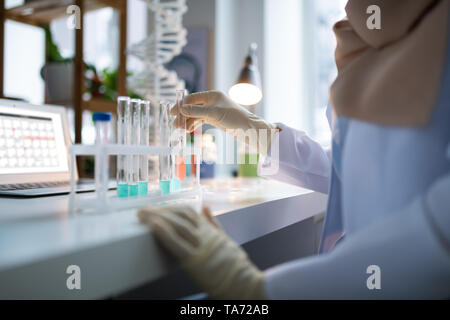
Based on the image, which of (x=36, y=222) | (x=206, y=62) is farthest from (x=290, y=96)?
(x=36, y=222)

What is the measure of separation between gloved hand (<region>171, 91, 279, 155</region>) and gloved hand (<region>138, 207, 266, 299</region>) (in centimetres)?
47

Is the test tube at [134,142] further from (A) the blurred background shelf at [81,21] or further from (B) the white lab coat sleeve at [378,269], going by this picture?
(A) the blurred background shelf at [81,21]

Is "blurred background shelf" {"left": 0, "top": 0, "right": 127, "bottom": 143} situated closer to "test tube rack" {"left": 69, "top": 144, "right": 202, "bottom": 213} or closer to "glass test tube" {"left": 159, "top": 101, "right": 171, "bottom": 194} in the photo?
"glass test tube" {"left": 159, "top": 101, "right": 171, "bottom": 194}

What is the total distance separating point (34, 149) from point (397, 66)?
0.94 m

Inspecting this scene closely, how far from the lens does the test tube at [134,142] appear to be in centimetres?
70

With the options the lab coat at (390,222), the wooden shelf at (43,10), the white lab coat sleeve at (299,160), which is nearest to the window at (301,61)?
the wooden shelf at (43,10)

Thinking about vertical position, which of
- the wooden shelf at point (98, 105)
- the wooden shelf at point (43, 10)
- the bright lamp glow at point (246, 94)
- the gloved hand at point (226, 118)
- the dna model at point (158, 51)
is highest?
the wooden shelf at point (43, 10)

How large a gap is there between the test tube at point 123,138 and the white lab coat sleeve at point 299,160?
0.43 metres

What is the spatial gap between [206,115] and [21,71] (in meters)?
1.23

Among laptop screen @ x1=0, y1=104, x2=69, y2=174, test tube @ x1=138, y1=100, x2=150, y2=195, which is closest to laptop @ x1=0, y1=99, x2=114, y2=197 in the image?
laptop screen @ x1=0, y1=104, x2=69, y2=174

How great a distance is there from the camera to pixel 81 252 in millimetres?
392

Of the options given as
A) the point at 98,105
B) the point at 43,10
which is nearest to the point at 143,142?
the point at 98,105

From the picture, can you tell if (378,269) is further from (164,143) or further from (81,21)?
(81,21)

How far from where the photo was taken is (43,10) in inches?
66.2
